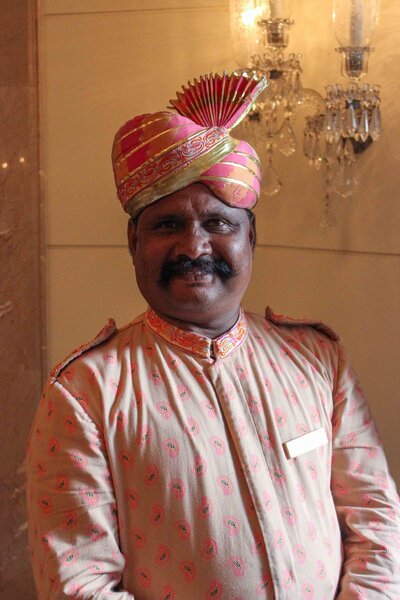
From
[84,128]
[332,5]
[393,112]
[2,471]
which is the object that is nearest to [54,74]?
[84,128]

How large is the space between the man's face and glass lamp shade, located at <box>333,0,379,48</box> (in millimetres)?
555

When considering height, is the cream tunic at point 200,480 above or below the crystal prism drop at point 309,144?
below

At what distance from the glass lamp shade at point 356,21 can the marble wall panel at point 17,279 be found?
91cm

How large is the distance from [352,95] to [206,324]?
661 millimetres

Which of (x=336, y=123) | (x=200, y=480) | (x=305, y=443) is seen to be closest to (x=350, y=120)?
(x=336, y=123)

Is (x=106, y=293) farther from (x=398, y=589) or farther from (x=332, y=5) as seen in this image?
(x=398, y=589)

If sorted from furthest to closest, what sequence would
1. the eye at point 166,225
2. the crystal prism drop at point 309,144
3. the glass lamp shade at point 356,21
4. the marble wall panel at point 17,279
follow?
the marble wall panel at point 17,279 → the crystal prism drop at point 309,144 → the glass lamp shade at point 356,21 → the eye at point 166,225

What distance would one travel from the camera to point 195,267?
163cm

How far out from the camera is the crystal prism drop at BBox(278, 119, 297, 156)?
221 cm

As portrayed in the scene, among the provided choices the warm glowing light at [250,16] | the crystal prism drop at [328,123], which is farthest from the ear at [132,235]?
the warm glowing light at [250,16]

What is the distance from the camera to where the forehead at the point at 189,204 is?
64.7 inches

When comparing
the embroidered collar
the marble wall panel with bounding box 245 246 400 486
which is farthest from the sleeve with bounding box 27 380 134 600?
the marble wall panel with bounding box 245 246 400 486

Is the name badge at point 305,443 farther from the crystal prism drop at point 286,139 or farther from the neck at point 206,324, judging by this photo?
the crystal prism drop at point 286,139

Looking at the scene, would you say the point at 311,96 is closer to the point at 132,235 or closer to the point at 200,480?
the point at 132,235
